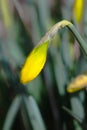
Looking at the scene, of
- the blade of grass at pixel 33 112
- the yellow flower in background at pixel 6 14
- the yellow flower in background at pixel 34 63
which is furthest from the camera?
the yellow flower in background at pixel 6 14

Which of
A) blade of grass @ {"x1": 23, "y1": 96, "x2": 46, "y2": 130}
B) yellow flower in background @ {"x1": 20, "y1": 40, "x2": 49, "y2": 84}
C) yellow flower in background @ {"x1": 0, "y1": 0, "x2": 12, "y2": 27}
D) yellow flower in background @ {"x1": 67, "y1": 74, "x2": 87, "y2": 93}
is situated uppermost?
yellow flower in background @ {"x1": 0, "y1": 0, "x2": 12, "y2": 27}

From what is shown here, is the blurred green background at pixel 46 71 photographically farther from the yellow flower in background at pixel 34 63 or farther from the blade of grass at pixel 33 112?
the yellow flower in background at pixel 34 63

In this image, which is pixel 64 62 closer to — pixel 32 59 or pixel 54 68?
pixel 54 68

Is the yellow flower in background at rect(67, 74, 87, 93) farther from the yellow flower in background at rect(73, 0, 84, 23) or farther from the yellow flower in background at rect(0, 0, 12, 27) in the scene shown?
the yellow flower in background at rect(0, 0, 12, 27)

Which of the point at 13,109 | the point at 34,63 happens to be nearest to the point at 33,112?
the point at 13,109

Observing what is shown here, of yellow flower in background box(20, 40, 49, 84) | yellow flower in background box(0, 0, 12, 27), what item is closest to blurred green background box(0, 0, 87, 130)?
yellow flower in background box(0, 0, 12, 27)

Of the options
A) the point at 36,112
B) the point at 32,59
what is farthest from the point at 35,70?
the point at 36,112

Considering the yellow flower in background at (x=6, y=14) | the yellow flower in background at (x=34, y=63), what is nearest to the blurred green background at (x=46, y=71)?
the yellow flower in background at (x=6, y=14)

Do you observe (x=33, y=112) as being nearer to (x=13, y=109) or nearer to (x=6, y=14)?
(x=13, y=109)
